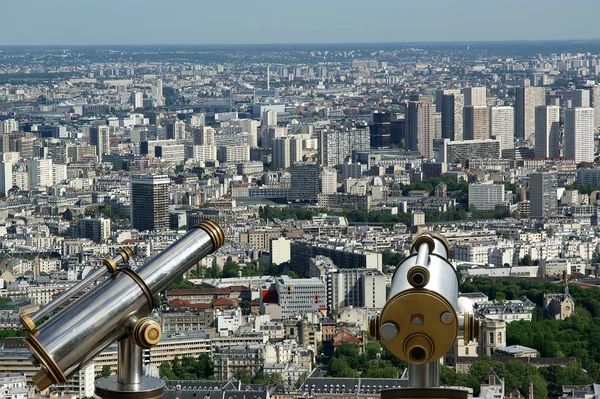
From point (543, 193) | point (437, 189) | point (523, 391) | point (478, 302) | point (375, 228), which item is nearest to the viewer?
point (523, 391)

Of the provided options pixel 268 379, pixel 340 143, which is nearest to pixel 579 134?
pixel 340 143

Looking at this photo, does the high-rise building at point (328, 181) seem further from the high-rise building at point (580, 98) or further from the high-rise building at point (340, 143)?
the high-rise building at point (580, 98)

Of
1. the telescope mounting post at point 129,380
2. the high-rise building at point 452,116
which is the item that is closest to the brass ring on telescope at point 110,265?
the telescope mounting post at point 129,380

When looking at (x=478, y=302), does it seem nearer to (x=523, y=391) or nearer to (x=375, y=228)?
(x=523, y=391)

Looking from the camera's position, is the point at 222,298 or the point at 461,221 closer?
the point at 222,298

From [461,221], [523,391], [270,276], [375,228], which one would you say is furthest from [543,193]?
[523,391]

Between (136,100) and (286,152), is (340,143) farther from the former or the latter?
(136,100)

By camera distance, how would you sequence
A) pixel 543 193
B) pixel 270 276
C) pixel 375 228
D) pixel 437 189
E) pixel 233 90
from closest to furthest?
1. pixel 270 276
2. pixel 375 228
3. pixel 543 193
4. pixel 437 189
5. pixel 233 90

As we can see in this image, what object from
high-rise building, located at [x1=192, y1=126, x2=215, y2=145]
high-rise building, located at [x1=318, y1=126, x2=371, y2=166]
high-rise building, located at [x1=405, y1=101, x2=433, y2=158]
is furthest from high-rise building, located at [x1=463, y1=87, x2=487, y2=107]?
high-rise building, located at [x1=192, y1=126, x2=215, y2=145]
